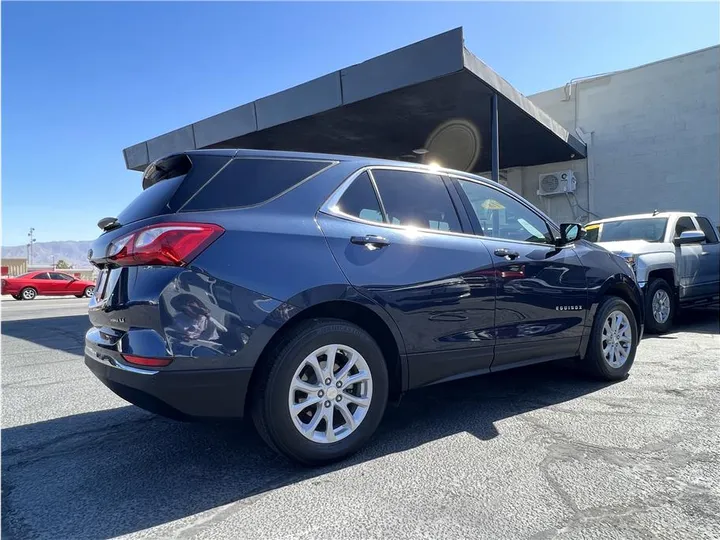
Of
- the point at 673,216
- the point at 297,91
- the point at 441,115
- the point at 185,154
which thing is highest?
the point at 297,91

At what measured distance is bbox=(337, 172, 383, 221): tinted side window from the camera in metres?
2.95

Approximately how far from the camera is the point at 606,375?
4.32 metres

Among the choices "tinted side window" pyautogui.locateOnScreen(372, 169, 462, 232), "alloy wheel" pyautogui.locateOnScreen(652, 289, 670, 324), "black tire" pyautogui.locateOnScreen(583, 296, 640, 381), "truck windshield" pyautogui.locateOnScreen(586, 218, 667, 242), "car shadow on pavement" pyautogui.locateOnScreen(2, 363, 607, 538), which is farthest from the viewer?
"truck windshield" pyautogui.locateOnScreen(586, 218, 667, 242)

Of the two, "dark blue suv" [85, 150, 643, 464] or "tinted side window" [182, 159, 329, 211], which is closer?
"dark blue suv" [85, 150, 643, 464]

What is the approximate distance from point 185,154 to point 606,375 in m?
3.98

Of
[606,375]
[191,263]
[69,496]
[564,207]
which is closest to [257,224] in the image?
[191,263]

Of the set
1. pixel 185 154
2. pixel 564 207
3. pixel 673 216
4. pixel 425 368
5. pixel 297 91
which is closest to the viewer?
pixel 185 154

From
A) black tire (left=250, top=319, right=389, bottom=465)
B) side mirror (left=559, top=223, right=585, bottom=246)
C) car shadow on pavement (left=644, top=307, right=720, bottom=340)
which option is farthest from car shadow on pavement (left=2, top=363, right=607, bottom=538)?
car shadow on pavement (left=644, top=307, right=720, bottom=340)

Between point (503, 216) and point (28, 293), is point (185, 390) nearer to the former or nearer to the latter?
point (503, 216)

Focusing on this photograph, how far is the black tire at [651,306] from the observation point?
22.8ft

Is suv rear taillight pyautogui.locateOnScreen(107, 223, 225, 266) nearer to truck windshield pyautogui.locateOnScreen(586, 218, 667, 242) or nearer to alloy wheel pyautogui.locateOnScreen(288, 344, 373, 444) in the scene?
alloy wheel pyautogui.locateOnScreen(288, 344, 373, 444)

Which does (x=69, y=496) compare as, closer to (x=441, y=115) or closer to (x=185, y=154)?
(x=185, y=154)

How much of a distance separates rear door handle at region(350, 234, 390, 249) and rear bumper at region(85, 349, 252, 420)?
973 millimetres

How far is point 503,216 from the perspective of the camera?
3.88 m
